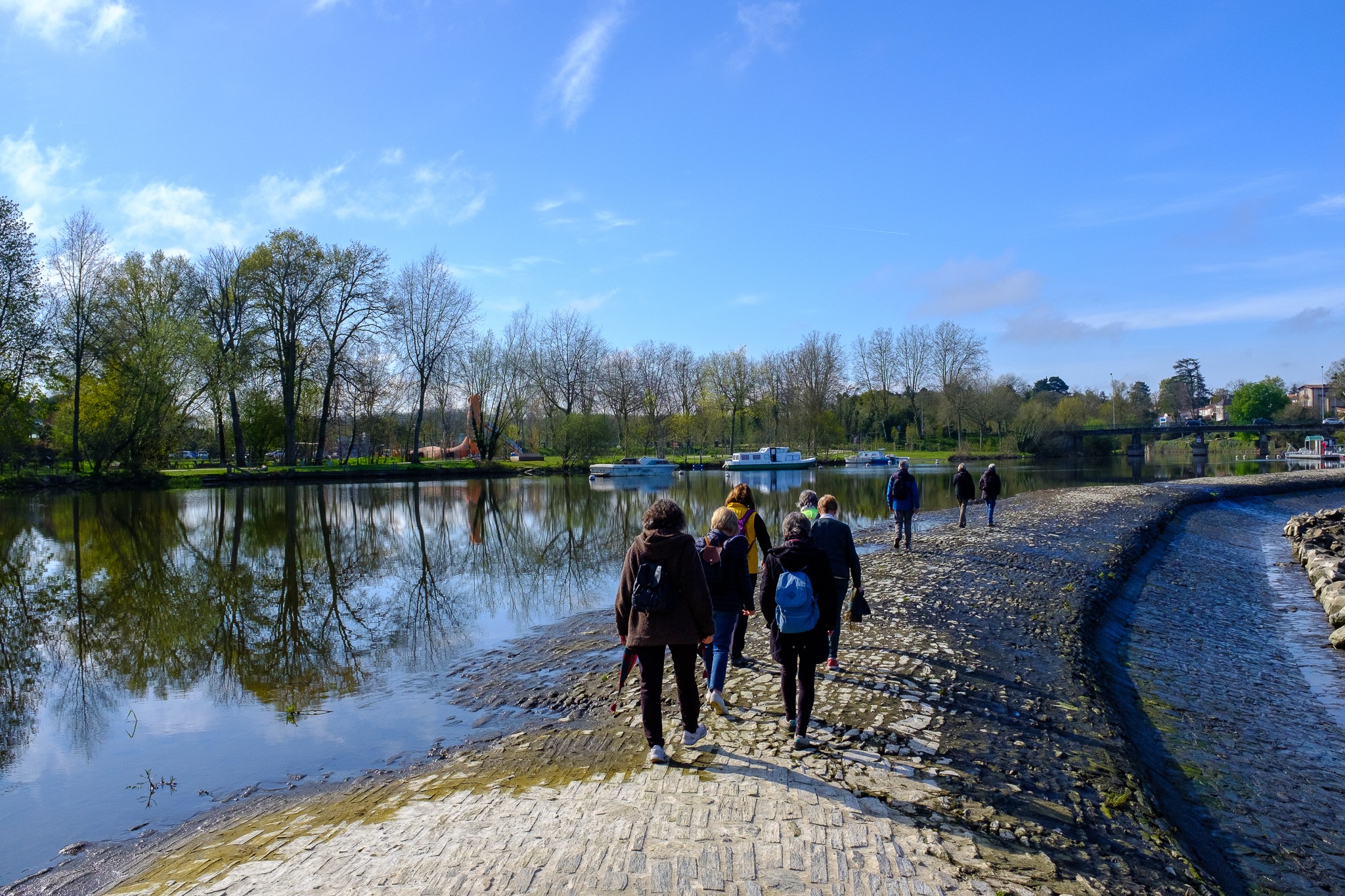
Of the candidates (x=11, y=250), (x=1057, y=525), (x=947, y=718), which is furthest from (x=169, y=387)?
(x=947, y=718)

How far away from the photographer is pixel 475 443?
78.4m

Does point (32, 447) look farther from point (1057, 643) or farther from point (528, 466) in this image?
point (1057, 643)

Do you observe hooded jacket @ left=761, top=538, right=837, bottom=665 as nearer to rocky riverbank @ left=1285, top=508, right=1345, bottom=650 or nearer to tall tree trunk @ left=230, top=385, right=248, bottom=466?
rocky riverbank @ left=1285, top=508, right=1345, bottom=650

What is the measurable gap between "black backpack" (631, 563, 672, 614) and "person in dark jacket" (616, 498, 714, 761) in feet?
0.08

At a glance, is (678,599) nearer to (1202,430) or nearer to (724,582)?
(724,582)

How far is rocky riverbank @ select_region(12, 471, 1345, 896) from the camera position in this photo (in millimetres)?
4457

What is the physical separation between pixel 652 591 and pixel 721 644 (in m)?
1.70

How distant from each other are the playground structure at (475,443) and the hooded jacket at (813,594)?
63.8m

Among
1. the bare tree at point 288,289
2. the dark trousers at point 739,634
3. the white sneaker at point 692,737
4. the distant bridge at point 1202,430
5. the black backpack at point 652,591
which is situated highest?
the bare tree at point 288,289

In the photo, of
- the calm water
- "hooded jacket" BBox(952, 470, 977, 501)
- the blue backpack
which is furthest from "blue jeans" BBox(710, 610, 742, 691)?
"hooded jacket" BBox(952, 470, 977, 501)

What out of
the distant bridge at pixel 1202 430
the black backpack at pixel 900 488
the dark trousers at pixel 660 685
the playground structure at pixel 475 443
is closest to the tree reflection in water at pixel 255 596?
the dark trousers at pixel 660 685

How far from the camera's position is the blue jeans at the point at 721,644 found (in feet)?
22.7

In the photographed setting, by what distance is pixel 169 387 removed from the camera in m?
47.0

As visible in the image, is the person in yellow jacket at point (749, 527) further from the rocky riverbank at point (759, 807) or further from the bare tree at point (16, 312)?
the bare tree at point (16, 312)
